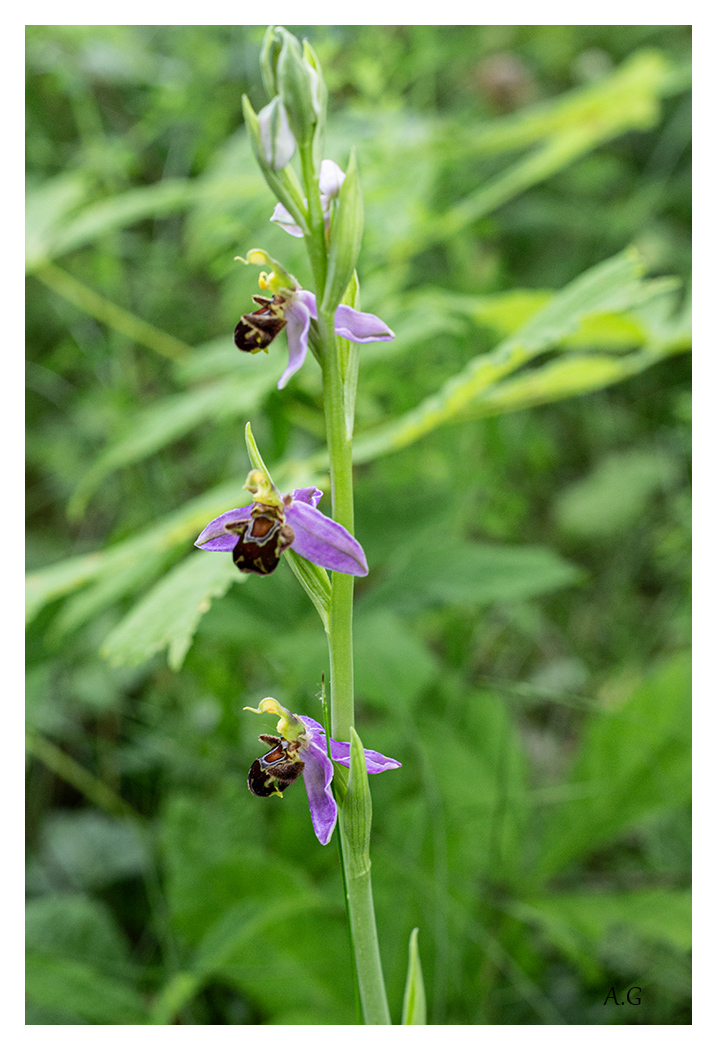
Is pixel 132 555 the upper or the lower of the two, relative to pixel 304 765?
upper

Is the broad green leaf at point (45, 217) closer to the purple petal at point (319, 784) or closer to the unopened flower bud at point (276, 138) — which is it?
the unopened flower bud at point (276, 138)

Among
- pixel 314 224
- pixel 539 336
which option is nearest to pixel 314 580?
pixel 314 224

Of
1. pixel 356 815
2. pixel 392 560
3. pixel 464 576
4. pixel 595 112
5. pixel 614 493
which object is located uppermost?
pixel 595 112

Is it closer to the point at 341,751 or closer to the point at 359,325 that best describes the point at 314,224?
the point at 359,325

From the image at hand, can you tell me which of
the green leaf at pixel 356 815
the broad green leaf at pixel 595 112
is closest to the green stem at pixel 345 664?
the green leaf at pixel 356 815

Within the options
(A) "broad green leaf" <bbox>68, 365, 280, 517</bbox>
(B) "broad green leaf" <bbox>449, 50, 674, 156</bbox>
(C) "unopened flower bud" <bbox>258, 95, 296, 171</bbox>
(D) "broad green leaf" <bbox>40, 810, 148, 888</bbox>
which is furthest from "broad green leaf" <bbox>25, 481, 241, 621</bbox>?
(B) "broad green leaf" <bbox>449, 50, 674, 156</bbox>

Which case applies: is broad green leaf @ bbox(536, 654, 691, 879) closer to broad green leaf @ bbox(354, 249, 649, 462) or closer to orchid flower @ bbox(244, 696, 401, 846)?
broad green leaf @ bbox(354, 249, 649, 462)

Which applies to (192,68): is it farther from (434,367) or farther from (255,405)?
(255,405)

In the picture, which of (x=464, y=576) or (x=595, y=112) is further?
(x=595, y=112)
